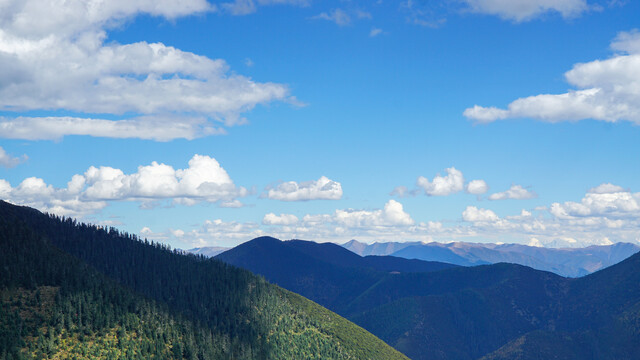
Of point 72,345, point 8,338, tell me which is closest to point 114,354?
point 72,345

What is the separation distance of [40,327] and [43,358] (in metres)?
14.4

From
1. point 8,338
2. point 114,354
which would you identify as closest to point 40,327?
point 8,338

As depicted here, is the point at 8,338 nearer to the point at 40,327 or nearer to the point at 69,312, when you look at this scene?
the point at 40,327

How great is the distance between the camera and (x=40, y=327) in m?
188

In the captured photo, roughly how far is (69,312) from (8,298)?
67.7 feet

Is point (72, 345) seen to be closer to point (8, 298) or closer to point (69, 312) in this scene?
point (69, 312)

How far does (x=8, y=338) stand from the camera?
179500 mm

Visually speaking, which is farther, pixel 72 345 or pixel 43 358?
pixel 72 345

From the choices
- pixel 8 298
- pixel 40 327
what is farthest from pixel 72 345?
pixel 8 298

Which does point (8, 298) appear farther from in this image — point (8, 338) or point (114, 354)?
point (114, 354)

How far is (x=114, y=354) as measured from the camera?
19700cm

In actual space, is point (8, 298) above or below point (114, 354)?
above

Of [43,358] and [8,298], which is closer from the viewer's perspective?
[43,358]

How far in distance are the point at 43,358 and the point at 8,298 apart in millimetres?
32728
